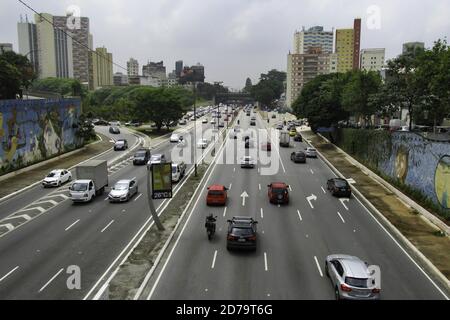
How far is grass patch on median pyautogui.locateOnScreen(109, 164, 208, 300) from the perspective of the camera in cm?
1923

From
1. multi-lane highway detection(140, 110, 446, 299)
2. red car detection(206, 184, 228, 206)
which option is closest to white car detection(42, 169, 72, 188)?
multi-lane highway detection(140, 110, 446, 299)

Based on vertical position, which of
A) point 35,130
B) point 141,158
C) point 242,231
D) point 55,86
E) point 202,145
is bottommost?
point 242,231

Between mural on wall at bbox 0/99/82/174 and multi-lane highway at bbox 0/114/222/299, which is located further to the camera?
mural on wall at bbox 0/99/82/174

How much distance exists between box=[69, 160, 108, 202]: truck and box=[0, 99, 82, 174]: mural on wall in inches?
535

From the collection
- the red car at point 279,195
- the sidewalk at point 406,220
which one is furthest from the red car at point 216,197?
the sidewalk at point 406,220

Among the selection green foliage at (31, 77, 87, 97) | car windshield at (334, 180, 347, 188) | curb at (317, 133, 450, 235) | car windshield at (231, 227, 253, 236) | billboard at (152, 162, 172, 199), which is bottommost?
curb at (317, 133, 450, 235)

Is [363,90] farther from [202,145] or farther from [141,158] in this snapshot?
[141,158]

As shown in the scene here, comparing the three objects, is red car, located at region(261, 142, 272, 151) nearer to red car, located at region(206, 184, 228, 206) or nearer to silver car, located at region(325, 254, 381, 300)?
red car, located at region(206, 184, 228, 206)

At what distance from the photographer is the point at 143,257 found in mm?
23219

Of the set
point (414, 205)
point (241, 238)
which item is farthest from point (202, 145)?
point (241, 238)

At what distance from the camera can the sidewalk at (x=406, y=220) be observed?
2439cm

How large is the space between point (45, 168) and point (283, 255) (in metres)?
37.3
